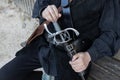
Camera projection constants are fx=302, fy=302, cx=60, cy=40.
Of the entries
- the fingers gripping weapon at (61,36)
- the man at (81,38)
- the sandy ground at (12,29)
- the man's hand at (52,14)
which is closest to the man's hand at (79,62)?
the man at (81,38)

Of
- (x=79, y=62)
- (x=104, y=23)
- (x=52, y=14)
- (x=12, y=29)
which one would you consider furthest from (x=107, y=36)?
(x=12, y=29)

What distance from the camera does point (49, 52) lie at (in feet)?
6.25

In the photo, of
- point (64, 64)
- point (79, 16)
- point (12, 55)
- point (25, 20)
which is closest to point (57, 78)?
point (64, 64)

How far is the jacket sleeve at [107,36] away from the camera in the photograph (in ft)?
5.96

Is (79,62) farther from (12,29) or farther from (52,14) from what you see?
(12,29)

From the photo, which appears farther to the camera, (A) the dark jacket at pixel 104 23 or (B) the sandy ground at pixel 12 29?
(B) the sandy ground at pixel 12 29

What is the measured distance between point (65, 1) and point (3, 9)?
237 centimetres

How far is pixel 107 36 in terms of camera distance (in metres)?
1.83

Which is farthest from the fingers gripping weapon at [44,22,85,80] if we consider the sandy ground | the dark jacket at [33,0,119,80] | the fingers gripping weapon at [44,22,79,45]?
the sandy ground

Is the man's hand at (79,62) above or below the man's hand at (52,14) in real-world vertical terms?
below

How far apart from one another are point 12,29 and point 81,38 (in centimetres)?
199

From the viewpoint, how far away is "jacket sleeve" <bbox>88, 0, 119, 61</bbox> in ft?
5.96

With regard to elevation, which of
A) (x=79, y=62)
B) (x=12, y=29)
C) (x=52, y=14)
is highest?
(x=52, y=14)

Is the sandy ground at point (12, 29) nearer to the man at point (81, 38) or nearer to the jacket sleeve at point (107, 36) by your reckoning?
the man at point (81, 38)
